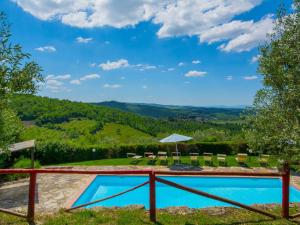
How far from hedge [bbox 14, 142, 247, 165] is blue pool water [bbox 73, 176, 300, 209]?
5569 mm

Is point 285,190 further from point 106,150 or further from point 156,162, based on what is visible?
point 106,150

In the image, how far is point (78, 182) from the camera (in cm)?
1507

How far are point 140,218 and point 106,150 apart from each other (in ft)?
55.5

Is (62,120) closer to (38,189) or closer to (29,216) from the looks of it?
(38,189)

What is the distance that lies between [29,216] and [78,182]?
29.2 feet

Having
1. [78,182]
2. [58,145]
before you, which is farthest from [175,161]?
[58,145]

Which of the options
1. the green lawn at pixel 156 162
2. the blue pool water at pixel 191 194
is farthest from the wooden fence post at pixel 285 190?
the green lawn at pixel 156 162

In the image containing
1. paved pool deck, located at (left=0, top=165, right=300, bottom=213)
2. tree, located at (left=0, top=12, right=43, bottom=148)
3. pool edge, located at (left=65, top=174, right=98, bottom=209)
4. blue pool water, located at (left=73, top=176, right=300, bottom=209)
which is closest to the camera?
tree, located at (left=0, top=12, right=43, bottom=148)

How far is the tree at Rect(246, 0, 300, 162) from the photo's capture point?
708cm

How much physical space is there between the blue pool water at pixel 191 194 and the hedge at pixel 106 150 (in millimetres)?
5569

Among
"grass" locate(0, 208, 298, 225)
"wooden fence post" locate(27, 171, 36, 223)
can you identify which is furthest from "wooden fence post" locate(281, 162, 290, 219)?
"wooden fence post" locate(27, 171, 36, 223)

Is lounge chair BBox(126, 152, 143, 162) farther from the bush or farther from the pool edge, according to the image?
the bush

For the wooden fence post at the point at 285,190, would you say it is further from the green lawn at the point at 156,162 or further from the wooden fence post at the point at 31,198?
the green lawn at the point at 156,162

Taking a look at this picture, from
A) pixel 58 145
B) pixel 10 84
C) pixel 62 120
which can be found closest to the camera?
pixel 10 84
